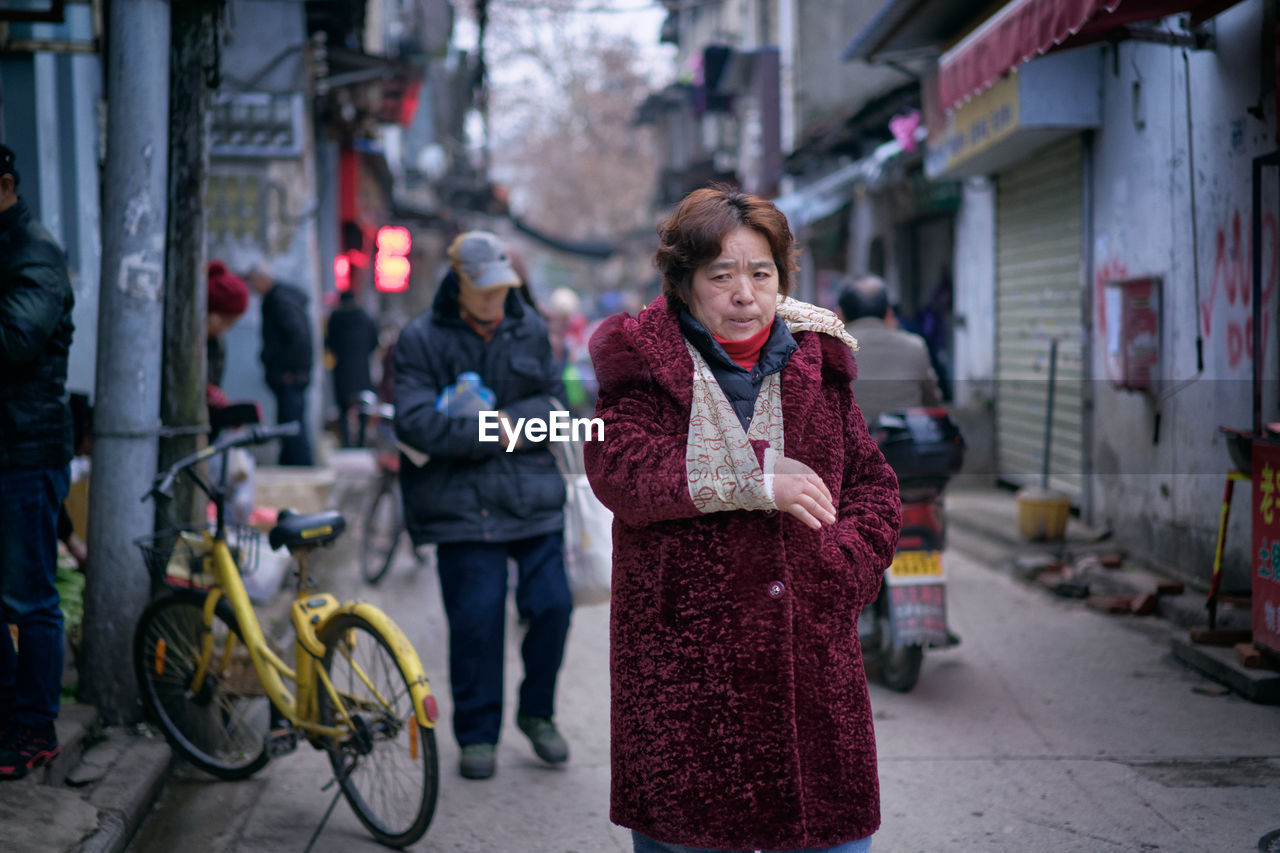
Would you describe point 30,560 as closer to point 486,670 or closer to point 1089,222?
point 486,670

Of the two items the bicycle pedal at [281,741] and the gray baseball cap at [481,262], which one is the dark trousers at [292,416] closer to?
the gray baseball cap at [481,262]

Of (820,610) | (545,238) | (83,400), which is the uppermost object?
(545,238)

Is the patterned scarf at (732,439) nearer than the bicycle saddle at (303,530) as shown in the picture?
Yes

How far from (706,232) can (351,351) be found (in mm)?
13045

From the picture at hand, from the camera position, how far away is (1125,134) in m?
9.11

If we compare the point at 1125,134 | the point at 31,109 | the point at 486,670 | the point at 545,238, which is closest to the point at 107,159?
the point at 486,670

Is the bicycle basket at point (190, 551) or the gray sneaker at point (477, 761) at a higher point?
the bicycle basket at point (190, 551)

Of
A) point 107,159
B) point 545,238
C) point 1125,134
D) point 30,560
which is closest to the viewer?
point 30,560

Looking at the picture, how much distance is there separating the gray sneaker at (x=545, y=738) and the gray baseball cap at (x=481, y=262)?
1.68 meters

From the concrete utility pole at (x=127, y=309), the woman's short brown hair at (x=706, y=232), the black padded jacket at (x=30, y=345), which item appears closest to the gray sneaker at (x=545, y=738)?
the concrete utility pole at (x=127, y=309)

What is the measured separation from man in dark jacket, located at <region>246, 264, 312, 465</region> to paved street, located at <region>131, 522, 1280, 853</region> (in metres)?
5.93

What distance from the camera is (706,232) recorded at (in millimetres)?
2539

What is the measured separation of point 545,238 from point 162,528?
1399 inches

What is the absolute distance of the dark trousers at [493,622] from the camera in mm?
4836
